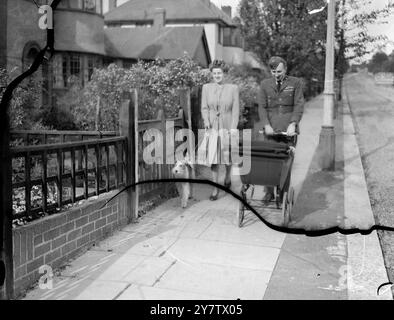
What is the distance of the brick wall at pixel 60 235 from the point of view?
3.33 metres

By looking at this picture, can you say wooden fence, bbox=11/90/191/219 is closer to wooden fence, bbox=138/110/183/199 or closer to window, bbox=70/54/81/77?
wooden fence, bbox=138/110/183/199

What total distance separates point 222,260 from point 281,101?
1579mm

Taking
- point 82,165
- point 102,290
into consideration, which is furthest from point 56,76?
point 102,290

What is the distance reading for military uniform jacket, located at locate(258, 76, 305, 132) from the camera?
4.44m

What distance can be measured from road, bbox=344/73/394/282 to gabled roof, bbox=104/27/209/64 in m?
15.6

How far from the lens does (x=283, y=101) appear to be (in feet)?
14.7

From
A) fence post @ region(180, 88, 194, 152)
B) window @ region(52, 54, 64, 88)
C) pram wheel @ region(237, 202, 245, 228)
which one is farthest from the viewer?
window @ region(52, 54, 64, 88)

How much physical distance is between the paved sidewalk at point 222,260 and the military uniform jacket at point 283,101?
0.97m

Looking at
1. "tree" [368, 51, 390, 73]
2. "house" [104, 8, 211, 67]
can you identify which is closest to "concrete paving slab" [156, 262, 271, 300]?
"tree" [368, 51, 390, 73]

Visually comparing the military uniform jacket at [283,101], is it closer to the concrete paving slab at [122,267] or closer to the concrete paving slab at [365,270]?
the concrete paving slab at [365,270]

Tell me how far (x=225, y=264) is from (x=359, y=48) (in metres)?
1.82

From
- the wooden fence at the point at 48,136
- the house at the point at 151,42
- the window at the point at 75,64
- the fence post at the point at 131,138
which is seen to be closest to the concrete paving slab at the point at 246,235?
the fence post at the point at 131,138

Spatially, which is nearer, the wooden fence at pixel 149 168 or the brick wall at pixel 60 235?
the brick wall at pixel 60 235
